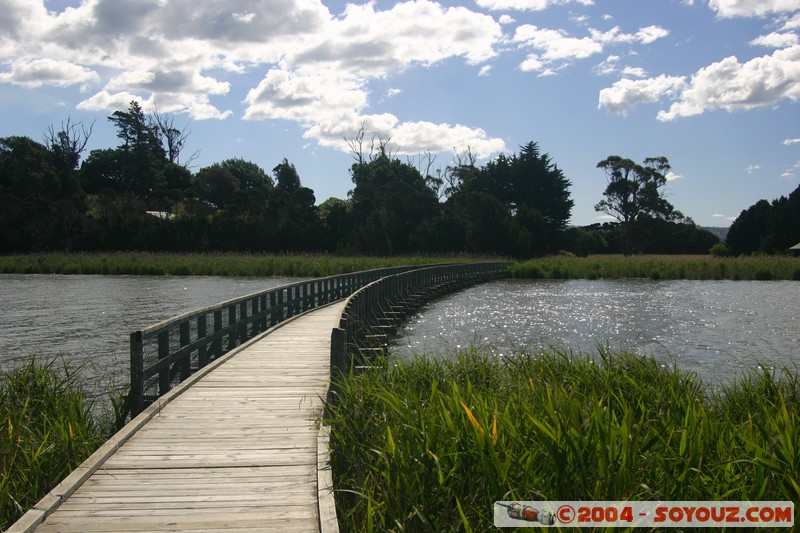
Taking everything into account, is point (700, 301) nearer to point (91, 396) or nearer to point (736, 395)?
point (736, 395)

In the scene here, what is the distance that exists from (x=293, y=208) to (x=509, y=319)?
4210cm

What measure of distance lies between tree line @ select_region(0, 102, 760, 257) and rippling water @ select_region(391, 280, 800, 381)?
2720cm

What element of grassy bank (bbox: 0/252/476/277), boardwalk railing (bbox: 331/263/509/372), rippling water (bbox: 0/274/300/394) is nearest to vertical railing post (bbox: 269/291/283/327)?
boardwalk railing (bbox: 331/263/509/372)

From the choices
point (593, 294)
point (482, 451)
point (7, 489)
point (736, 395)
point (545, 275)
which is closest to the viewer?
point (482, 451)

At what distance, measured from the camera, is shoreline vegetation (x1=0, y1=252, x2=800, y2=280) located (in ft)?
143

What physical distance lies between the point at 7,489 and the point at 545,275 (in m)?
45.1

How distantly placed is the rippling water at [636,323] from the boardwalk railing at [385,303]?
2.08ft

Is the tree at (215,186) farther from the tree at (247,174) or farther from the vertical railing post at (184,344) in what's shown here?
the vertical railing post at (184,344)

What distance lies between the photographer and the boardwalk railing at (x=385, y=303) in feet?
36.1

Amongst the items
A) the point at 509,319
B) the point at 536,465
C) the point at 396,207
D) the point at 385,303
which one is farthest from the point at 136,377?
the point at 396,207

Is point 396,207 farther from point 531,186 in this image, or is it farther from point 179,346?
point 179,346

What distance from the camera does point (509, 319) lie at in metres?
23.0

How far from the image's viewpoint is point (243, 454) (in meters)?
6.31

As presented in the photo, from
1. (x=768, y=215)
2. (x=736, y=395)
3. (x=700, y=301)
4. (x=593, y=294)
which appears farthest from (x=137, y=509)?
(x=768, y=215)
